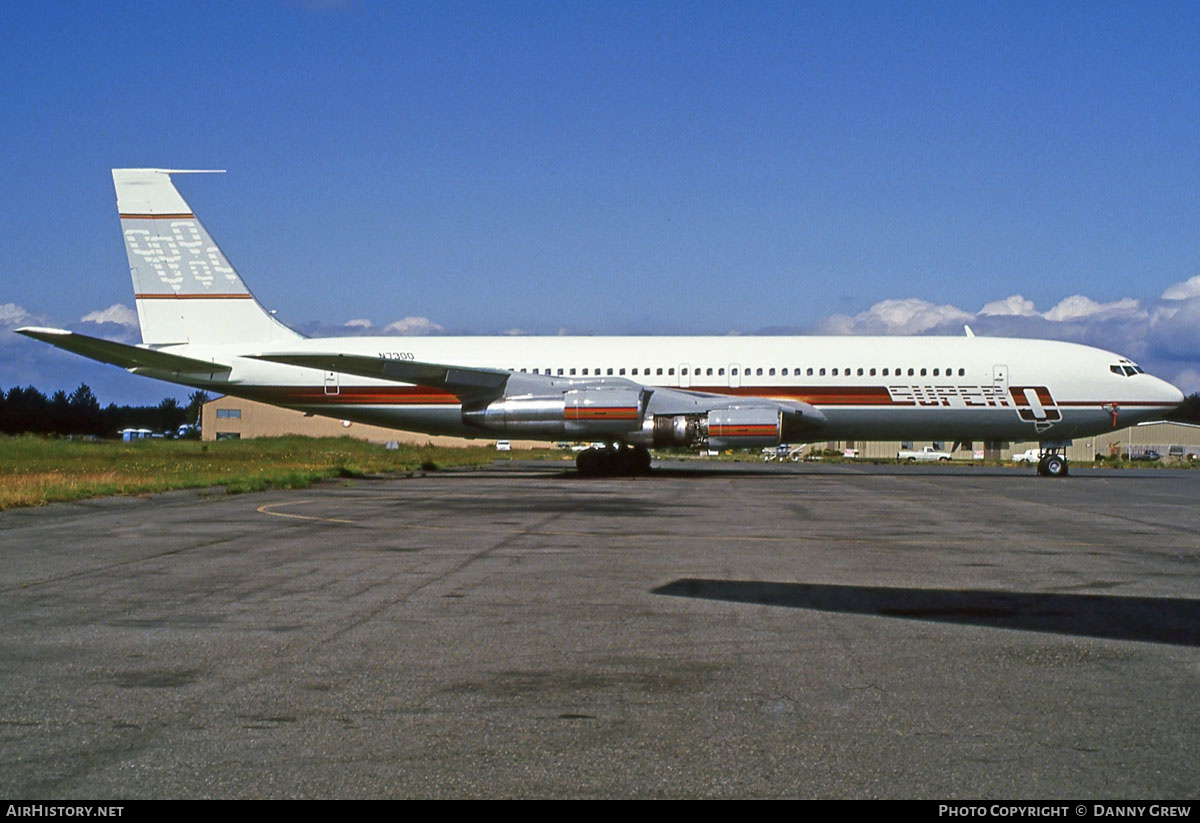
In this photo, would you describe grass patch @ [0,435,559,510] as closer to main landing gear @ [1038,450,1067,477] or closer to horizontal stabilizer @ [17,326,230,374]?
horizontal stabilizer @ [17,326,230,374]

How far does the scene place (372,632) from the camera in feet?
24.9

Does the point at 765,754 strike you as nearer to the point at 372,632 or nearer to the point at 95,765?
the point at 95,765

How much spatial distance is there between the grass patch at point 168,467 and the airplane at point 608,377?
3068mm

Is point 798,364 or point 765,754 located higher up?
point 798,364

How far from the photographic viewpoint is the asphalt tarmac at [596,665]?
4.54 meters

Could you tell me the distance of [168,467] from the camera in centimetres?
3450

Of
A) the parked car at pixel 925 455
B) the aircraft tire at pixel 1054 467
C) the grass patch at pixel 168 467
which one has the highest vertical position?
the grass patch at pixel 168 467

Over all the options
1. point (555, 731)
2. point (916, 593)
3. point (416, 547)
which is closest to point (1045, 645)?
point (916, 593)

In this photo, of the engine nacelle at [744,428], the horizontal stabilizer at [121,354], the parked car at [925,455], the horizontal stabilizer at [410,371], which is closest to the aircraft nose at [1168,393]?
the engine nacelle at [744,428]

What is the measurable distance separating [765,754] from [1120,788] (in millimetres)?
1411

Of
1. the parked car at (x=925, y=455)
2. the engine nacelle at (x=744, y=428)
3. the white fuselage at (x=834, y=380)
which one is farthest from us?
the parked car at (x=925, y=455)

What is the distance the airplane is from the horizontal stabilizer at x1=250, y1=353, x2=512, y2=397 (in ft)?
0.22

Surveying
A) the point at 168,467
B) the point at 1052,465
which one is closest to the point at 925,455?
the point at 1052,465

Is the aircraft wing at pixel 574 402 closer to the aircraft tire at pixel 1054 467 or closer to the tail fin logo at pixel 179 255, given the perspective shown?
the tail fin logo at pixel 179 255
